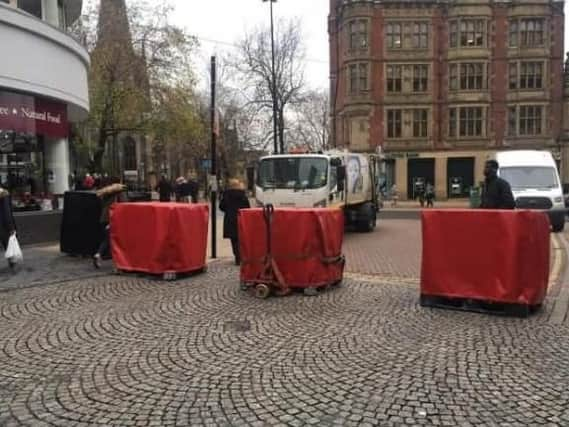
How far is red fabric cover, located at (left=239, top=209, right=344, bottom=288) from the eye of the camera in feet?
25.1

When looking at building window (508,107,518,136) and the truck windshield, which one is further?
building window (508,107,518,136)

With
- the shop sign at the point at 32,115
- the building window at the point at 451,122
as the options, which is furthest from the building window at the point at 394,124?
the shop sign at the point at 32,115

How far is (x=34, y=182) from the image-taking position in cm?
1480

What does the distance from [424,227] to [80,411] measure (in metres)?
4.52

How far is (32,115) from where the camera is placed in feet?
45.8

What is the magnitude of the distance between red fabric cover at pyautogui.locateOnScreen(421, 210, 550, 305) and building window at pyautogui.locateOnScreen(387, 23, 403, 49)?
38859 millimetres

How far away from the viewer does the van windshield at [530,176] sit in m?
18.3

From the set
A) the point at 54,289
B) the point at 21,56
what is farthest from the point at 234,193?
the point at 21,56

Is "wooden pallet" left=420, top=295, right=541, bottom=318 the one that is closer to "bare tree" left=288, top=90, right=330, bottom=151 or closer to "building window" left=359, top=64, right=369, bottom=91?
"building window" left=359, top=64, right=369, bottom=91

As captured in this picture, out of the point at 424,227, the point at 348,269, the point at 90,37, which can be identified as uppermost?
the point at 90,37

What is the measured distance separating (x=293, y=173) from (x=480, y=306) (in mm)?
9082

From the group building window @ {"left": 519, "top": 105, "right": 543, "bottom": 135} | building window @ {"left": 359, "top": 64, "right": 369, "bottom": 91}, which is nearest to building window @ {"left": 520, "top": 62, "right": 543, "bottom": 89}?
building window @ {"left": 519, "top": 105, "right": 543, "bottom": 135}

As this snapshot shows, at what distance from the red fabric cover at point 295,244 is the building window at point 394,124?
36.5 metres

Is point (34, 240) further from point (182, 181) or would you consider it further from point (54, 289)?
point (182, 181)
